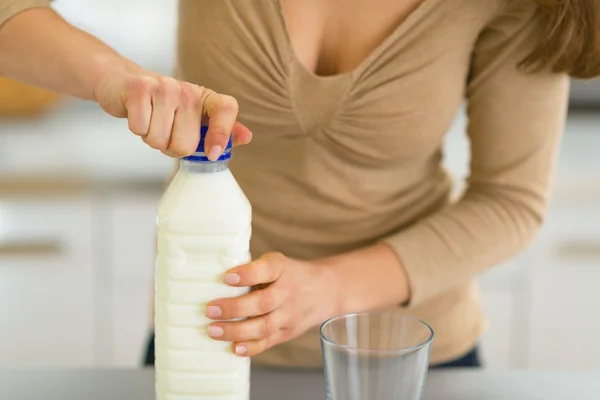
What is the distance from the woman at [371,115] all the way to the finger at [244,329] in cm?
4

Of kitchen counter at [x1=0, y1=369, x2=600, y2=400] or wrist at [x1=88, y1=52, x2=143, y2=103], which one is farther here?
kitchen counter at [x1=0, y1=369, x2=600, y2=400]

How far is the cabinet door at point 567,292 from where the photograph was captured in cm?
206

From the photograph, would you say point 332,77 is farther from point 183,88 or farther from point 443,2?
point 183,88

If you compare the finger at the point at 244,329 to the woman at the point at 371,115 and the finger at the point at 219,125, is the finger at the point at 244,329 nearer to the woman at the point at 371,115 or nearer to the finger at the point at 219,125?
the woman at the point at 371,115

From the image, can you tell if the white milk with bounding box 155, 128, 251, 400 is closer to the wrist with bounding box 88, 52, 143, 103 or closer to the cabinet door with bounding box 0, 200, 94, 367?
the wrist with bounding box 88, 52, 143, 103

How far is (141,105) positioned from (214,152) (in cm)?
8

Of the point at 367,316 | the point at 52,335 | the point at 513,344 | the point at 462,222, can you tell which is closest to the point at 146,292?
the point at 52,335

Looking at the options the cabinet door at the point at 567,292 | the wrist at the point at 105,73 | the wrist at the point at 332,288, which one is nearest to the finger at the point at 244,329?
the wrist at the point at 332,288

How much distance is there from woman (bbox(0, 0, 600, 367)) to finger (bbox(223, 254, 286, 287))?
36 millimetres

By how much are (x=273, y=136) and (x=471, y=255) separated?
0.28m

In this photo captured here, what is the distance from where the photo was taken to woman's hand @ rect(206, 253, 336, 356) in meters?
0.72

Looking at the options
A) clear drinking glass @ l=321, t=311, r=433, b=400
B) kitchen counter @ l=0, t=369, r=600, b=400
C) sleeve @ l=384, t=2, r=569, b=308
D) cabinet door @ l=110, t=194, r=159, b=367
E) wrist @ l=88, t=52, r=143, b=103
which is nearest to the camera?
clear drinking glass @ l=321, t=311, r=433, b=400

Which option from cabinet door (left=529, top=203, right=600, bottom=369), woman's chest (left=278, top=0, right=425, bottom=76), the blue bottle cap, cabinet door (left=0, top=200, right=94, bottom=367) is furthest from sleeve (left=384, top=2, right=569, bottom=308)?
cabinet door (left=0, top=200, right=94, bottom=367)

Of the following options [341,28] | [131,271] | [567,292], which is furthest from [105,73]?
[567,292]
